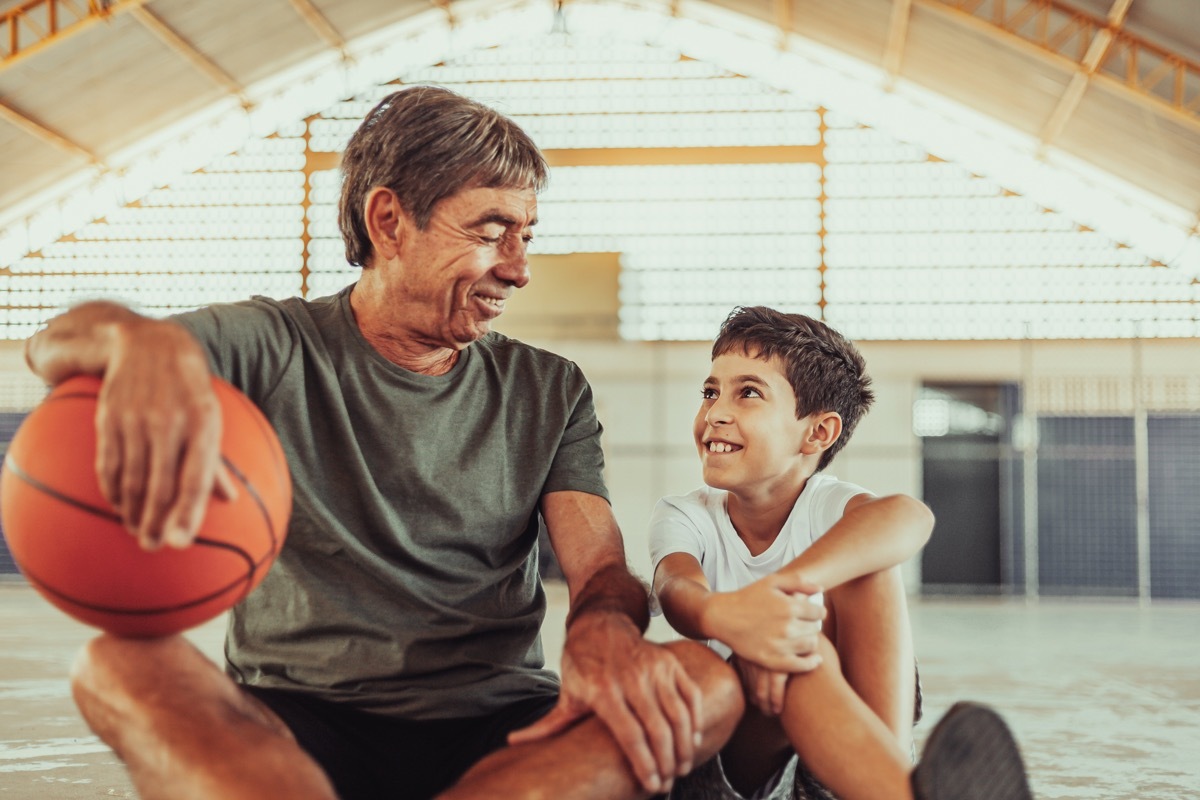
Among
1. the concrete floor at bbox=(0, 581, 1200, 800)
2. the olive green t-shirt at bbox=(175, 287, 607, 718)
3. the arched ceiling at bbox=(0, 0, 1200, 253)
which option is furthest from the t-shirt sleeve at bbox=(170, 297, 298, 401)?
the arched ceiling at bbox=(0, 0, 1200, 253)

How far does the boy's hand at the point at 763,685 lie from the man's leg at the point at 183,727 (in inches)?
26.2

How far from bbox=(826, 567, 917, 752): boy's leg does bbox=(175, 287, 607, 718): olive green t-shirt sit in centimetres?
50

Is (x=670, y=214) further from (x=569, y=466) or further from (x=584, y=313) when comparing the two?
(x=569, y=466)

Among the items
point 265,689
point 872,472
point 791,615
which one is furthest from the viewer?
point 872,472

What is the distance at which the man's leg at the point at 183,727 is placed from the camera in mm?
1340

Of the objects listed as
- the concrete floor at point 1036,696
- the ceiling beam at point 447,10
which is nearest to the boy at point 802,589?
the concrete floor at point 1036,696

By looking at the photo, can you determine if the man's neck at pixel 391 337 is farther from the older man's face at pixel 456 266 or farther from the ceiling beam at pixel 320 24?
the ceiling beam at pixel 320 24

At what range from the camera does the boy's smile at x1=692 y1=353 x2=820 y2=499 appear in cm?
237

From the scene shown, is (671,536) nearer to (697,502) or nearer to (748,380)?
(697,502)

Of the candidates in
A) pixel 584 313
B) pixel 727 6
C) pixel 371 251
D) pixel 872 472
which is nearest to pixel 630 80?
pixel 727 6

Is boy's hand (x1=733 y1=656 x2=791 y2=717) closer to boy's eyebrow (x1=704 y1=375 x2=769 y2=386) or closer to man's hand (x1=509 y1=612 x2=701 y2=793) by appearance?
man's hand (x1=509 y1=612 x2=701 y2=793)

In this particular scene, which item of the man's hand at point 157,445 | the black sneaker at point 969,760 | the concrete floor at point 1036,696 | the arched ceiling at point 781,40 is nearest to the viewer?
the man's hand at point 157,445

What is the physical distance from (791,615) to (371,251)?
99 centimetres

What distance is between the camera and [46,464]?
1363 mm
